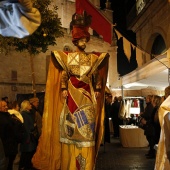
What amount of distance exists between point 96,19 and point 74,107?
2.67 m

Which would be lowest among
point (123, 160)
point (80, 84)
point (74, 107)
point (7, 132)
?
point (123, 160)

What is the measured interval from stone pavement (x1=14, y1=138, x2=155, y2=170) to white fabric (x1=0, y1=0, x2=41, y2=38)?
224 inches

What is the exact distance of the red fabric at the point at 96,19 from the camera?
19.9 ft

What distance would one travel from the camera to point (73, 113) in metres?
4.96

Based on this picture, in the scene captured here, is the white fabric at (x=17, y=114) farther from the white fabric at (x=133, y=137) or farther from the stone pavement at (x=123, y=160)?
the white fabric at (x=133, y=137)

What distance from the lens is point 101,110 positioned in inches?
215

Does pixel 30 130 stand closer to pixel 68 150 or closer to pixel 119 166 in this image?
pixel 68 150

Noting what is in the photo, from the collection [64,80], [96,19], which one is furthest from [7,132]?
[96,19]

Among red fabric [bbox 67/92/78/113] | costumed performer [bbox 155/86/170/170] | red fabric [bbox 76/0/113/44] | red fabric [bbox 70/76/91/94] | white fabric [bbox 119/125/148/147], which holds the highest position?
red fabric [bbox 76/0/113/44]

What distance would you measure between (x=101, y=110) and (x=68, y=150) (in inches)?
37.3

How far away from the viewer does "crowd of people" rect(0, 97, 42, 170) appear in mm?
5391

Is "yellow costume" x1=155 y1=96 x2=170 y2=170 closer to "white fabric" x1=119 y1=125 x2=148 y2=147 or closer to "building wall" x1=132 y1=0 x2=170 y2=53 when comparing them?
"white fabric" x1=119 y1=125 x2=148 y2=147

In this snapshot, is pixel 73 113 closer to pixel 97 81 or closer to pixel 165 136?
pixel 97 81

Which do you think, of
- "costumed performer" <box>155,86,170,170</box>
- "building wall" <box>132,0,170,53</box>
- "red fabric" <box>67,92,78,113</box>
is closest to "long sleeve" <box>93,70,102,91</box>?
"red fabric" <box>67,92,78,113</box>
